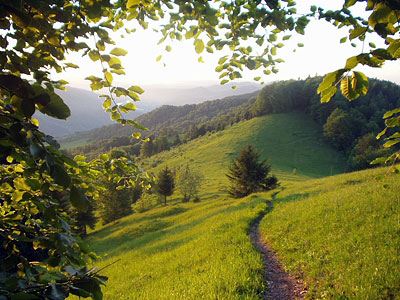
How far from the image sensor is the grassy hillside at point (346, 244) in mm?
4750

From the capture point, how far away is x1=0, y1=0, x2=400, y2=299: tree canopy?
1255 millimetres

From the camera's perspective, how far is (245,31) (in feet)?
9.70

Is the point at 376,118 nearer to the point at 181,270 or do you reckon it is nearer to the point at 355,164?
the point at 355,164

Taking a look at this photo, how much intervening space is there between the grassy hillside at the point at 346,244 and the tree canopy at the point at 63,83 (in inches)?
70.8

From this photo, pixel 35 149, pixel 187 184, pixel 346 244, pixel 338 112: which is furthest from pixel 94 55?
pixel 338 112

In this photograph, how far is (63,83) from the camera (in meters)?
2.29

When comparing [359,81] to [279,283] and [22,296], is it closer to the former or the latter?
[22,296]

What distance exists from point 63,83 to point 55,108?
121 centimetres

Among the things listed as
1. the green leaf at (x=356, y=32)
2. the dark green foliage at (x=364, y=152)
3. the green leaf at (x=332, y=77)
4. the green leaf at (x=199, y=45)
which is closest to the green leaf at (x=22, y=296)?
the green leaf at (x=332, y=77)

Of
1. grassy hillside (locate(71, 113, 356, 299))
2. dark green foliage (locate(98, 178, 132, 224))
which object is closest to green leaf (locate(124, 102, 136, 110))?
grassy hillside (locate(71, 113, 356, 299))

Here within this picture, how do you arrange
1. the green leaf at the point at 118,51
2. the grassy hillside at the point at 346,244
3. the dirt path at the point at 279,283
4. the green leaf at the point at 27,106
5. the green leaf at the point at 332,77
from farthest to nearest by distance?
the dirt path at the point at 279,283 < the grassy hillside at the point at 346,244 < the green leaf at the point at 118,51 < the green leaf at the point at 332,77 < the green leaf at the point at 27,106

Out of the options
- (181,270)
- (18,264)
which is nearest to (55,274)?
(18,264)

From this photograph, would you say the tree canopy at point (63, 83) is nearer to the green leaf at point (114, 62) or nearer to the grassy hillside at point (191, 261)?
the green leaf at point (114, 62)

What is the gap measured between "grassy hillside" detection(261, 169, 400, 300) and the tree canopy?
1.80 m
